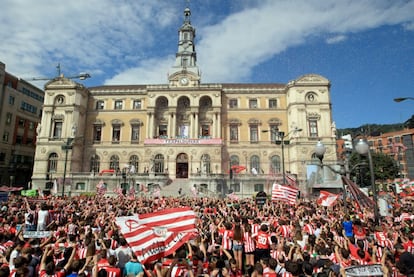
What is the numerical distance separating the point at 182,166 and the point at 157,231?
36527 mm

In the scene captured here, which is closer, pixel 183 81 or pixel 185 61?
pixel 183 81

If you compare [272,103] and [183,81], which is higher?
[183,81]

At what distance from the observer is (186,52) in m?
52.4

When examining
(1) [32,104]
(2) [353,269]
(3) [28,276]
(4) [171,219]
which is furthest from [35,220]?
(1) [32,104]

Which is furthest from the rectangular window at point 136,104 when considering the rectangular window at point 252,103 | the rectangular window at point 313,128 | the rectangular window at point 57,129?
the rectangular window at point 313,128

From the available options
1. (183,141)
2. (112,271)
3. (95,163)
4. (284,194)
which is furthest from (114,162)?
(112,271)

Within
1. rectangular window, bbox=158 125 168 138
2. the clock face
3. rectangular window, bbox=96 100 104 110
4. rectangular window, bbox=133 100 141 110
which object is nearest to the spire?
the clock face

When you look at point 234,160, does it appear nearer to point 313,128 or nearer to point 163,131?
point 163,131

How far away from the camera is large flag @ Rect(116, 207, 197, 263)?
5.78 meters

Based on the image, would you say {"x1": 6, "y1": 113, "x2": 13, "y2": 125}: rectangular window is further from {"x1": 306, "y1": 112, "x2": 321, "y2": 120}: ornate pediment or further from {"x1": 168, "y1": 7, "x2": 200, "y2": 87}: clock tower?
{"x1": 306, "y1": 112, "x2": 321, "y2": 120}: ornate pediment

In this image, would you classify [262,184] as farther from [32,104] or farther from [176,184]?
[32,104]

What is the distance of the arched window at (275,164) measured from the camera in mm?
42906

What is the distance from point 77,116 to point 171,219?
43.4 metres

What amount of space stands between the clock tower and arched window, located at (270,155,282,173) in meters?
18.5
